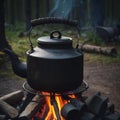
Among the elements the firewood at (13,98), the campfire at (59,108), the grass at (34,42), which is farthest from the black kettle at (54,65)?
the grass at (34,42)

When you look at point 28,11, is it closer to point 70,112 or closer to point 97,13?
point 97,13

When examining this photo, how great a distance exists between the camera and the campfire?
360cm

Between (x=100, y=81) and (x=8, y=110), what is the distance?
105 inches

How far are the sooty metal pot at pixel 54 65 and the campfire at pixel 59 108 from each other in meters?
0.14

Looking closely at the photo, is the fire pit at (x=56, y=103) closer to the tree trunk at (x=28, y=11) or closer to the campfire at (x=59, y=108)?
the campfire at (x=59, y=108)

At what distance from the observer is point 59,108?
368 centimetres

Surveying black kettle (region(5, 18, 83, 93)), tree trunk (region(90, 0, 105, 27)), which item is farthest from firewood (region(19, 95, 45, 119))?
tree trunk (region(90, 0, 105, 27))

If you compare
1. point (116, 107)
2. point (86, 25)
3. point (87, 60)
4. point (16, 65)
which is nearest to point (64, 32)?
point (86, 25)

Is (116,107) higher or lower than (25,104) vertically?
lower

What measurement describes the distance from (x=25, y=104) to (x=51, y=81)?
0.72 meters

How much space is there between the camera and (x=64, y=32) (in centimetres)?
1116

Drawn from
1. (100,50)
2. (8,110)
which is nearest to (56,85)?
(8,110)

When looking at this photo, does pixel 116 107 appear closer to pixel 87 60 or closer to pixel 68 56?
pixel 68 56

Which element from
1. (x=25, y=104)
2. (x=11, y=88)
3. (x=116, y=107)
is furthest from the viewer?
(x=11, y=88)
